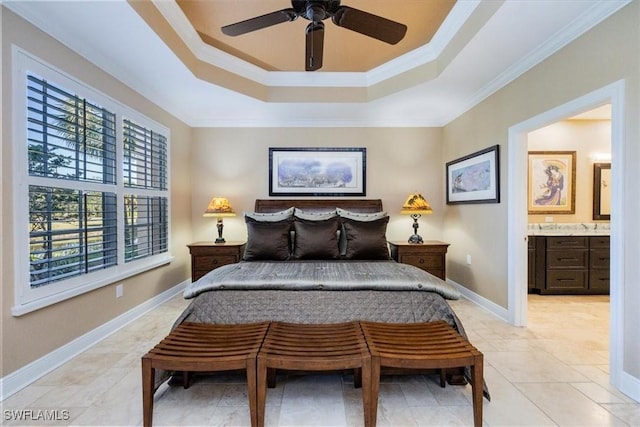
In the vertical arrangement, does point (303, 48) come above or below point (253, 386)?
above

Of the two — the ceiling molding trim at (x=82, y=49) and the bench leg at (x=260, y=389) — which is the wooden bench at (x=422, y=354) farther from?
the ceiling molding trim at (x=82, y=49)

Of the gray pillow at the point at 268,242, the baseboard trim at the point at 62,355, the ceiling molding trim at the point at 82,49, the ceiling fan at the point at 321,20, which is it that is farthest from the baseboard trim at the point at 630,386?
the ceiling molding trim at the point at 82,49

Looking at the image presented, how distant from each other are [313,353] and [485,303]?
9.25ft

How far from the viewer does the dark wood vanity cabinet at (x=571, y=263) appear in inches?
161

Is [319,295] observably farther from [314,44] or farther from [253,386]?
[314,44]

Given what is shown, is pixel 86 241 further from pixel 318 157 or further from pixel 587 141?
pixel 587 141

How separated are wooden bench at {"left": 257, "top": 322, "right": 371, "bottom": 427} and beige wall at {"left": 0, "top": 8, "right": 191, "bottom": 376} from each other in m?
1.73

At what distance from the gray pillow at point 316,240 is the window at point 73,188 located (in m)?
1.78

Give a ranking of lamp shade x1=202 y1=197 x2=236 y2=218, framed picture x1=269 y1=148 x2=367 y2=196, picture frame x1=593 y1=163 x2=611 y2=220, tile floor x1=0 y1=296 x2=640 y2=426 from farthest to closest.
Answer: framed picture x1=269 y1=148 x2=367 y2=196, picture frame x1=593 y1=163 x2=611 y2=220, lamp shade x1=202 y1=197 x2=236 y2=218, tile floor x1=0 y1=296 x2=640 y2=426

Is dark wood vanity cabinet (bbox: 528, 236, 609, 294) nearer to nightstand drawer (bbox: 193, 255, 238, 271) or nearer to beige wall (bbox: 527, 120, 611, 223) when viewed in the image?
beige wall (bbox: 527, 120, 611, 223)

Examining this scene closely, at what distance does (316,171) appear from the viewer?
15.3 feet

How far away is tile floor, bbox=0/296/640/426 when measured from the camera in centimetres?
172

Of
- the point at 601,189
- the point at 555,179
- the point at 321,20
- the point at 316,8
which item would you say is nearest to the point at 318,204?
the point at 321,20

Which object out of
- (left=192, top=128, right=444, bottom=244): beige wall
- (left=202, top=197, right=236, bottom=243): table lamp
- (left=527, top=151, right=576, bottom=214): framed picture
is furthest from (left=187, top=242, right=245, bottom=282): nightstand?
(left=527, top=151, right=576, bottom=214): framed picture
